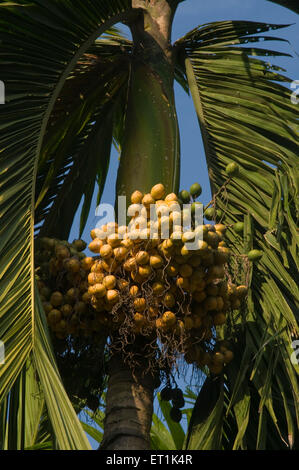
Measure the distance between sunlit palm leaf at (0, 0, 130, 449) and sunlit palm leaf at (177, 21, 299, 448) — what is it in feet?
2.75

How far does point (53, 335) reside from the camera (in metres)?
3.89

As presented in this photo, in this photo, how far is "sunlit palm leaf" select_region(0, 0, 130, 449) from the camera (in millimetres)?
3266

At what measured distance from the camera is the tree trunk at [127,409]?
3465 mm

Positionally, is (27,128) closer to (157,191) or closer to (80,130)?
(157,191)

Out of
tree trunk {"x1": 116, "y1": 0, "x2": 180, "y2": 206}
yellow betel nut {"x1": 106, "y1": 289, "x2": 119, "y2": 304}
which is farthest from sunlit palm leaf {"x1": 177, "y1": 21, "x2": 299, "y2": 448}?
yellow betel nut {"x1": 106, "y1": 289, "x2": 119, "y2": 304}

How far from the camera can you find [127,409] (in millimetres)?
3607

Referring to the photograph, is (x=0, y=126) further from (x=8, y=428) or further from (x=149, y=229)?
(x=8, y=428)

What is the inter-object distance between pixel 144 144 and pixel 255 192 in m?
0.78

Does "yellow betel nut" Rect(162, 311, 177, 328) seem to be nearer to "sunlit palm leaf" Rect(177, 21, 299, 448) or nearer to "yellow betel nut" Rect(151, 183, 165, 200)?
"sunlit palm leaf" Rect(177, 21, 299, 448)

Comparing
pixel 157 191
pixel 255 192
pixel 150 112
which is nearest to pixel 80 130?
pixel 150 112

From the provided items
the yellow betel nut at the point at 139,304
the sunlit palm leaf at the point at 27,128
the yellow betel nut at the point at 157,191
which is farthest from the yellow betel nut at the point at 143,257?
the sunlit palm leaf at the point at 27,128

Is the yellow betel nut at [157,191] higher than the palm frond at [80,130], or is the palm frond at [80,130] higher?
the palm frond at [80,130]

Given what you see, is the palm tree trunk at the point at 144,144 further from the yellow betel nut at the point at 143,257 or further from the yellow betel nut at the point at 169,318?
the yellow betel nut at the point at 143,257

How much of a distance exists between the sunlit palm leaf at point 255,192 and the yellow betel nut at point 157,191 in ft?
1.19
